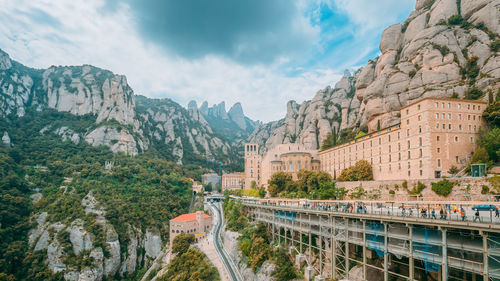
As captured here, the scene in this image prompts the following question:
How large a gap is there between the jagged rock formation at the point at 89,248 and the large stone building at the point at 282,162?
128ft

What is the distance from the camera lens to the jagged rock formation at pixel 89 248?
57500 millimetres

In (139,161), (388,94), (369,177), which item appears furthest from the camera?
(139,161)

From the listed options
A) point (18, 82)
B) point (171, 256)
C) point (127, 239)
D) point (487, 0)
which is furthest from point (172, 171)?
point (487, 0)

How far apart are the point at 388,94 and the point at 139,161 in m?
91.8

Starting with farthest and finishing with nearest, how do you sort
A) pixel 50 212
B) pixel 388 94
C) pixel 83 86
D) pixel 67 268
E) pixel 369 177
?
1. pixel 83 86
2. pixel 50 212
3. pixel 388 94
4. pixel 67 268
5. pixel 369 177

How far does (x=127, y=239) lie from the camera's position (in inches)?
2653

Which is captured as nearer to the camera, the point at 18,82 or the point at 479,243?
the point at 479,243

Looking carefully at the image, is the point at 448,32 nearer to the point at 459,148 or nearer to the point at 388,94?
the point at 388,94

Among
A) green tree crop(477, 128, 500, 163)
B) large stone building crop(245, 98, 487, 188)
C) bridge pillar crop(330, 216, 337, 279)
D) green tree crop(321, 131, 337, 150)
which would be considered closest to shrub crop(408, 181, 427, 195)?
large stone building crop(245, 98, 487, 188)

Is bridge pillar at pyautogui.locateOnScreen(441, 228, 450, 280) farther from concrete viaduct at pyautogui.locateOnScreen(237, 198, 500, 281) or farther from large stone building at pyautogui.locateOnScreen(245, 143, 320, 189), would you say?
large stone building at pyautogui.locateOnScreen(245, 143, 320, 189)

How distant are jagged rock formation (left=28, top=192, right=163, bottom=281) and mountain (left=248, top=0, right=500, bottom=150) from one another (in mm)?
63505

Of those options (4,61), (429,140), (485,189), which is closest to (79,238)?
(429,140)

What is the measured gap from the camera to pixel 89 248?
59812 millimetres

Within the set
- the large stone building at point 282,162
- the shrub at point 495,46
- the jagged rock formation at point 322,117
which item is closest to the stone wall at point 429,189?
the large stone building at point 282,162
